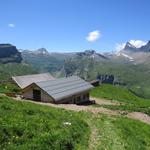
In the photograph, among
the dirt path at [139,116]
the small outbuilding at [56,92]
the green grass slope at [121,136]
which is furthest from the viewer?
the small outbuilding at [56,92]

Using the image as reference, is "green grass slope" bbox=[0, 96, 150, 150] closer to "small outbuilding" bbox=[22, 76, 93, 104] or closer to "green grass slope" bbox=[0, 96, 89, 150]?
"green grass slope" bbox=[0, 96, 89, 150]

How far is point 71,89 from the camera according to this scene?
66.6 meters

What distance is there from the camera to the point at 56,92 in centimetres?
6009

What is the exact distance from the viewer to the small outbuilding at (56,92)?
58.7 meters

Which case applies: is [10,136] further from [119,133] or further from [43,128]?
[119,133]

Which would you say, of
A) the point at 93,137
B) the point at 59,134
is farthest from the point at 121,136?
the point at 59,134

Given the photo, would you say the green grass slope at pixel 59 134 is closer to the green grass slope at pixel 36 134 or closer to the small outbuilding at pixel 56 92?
the green grass slope at pixel 36 134

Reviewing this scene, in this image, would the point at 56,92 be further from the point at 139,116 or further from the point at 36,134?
the point at 36,134

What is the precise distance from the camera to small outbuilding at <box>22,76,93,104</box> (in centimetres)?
5865

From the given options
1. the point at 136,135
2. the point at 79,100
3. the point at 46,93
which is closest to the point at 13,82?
the point at 79,100

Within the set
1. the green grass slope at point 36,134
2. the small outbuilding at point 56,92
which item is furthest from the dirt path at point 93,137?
the small outbuilding at point 56,92

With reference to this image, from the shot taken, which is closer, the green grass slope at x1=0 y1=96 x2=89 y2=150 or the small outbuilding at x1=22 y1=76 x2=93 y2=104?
the green grass slope at x1=0 y1=96 x2=89 y2=150

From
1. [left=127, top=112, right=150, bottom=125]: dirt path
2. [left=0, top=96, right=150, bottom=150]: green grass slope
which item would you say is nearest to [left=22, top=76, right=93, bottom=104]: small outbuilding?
[left=127, top=112, right=150, bottom=125]: dirt path

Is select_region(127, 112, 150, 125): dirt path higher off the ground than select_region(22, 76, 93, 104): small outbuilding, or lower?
lower
